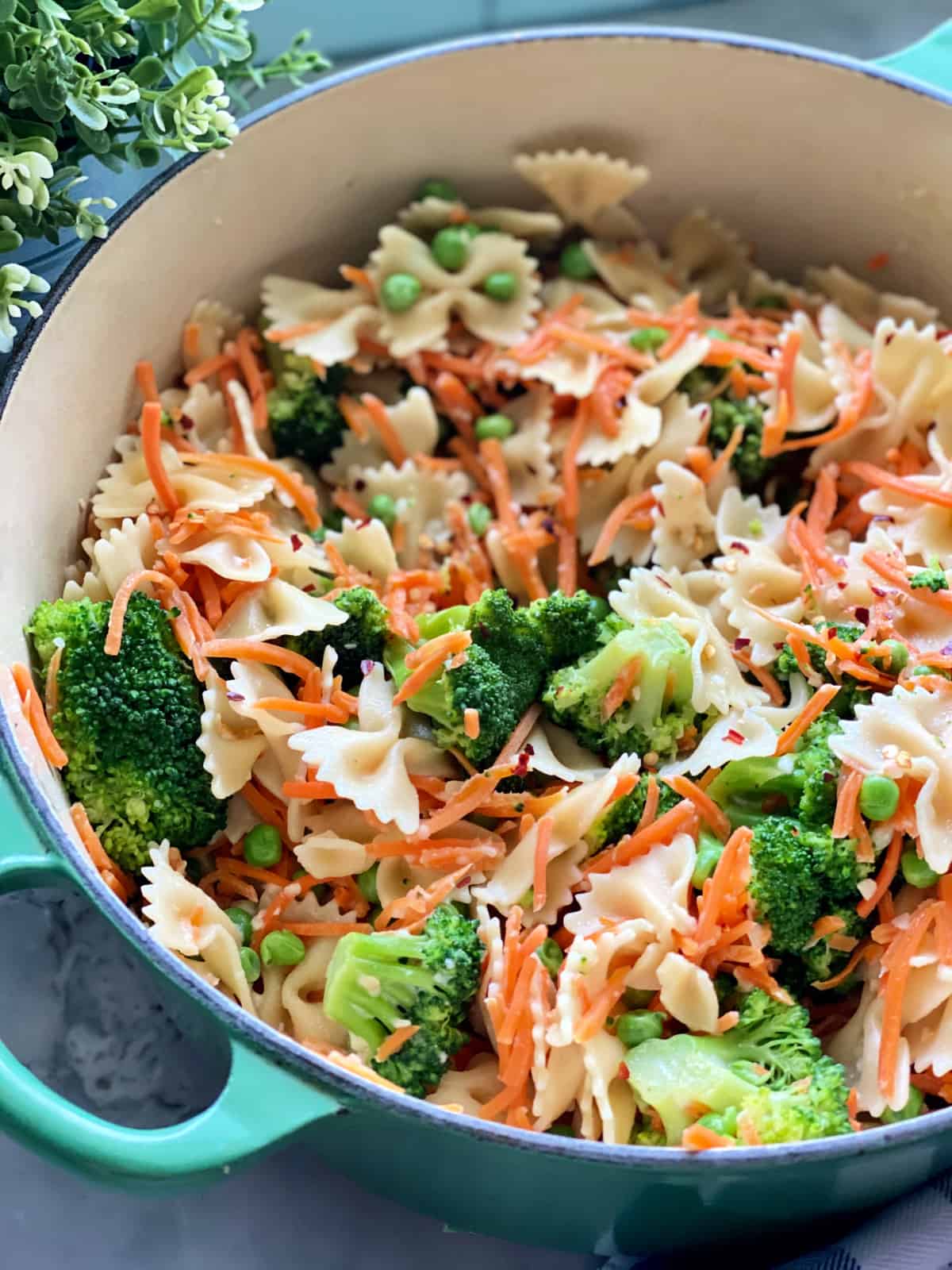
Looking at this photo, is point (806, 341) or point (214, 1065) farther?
point (806, 341)

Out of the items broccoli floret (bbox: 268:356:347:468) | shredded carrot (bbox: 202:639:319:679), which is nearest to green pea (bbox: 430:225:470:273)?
broccoli floret (bbox: 268:356:347:468)

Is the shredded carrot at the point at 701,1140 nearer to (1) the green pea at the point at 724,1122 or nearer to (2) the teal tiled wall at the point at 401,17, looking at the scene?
(1) the green pea at the point at 724,1122

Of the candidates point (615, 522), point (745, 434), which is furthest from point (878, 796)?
point (745, 434)

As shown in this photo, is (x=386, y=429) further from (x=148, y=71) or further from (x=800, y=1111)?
(x=800, y=1111)

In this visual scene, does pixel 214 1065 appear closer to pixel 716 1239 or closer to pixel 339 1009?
pixel 339 1009

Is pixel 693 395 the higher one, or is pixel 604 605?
pixel 693 395

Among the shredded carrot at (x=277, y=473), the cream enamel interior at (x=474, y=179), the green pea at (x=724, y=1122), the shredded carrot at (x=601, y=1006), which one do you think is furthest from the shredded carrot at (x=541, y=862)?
the cream enamel interior at (x=474, y=179)

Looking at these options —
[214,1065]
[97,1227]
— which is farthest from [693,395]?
[97,1227]
